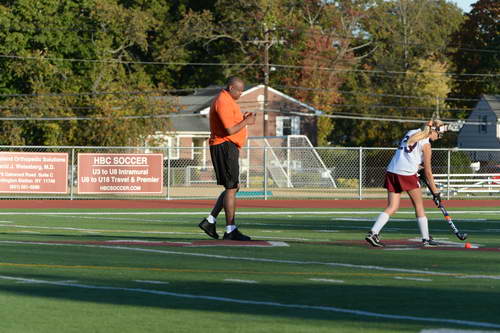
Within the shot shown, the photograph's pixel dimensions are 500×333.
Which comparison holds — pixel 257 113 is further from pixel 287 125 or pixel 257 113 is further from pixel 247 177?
pixel 247 177

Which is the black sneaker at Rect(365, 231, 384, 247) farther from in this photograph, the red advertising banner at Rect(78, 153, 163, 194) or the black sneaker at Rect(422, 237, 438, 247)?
the red advertising banner at Rect(78, 153, 163, 194)

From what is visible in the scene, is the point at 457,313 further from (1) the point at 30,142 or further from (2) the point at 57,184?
(1) the point at 30,142

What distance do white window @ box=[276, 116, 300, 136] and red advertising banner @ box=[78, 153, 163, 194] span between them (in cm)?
3901

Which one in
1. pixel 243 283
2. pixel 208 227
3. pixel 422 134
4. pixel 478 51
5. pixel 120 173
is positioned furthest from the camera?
pixel 478 51

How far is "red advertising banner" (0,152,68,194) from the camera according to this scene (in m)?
29.4

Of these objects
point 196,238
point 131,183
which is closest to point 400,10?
point 131,183

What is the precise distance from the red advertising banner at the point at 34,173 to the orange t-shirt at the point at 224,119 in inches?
654

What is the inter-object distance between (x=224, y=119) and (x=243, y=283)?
4.59m

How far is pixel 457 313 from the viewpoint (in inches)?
294

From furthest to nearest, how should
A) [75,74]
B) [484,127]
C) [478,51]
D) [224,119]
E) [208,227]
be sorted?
[478,51]
[484,127]
[75,74]
[208,227]
[224,119]

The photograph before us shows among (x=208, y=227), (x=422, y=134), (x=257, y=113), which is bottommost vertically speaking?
(x=208, y=227)

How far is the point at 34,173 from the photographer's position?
29625mm

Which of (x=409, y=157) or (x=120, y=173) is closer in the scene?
(x=409, y=157)

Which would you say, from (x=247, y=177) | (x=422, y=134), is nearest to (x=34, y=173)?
(x=247, y=177)
